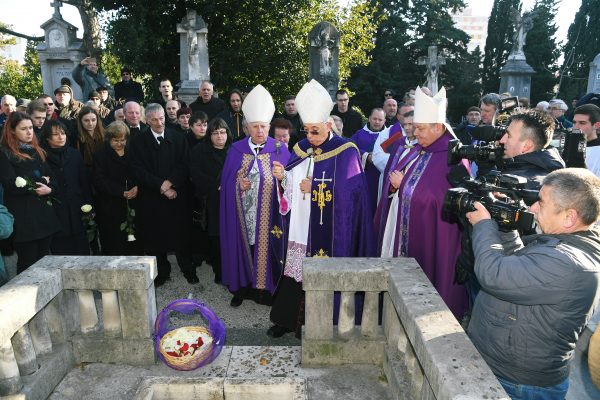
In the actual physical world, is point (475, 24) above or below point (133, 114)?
above

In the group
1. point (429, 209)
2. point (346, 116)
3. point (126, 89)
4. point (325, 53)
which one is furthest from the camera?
point (325, 53)

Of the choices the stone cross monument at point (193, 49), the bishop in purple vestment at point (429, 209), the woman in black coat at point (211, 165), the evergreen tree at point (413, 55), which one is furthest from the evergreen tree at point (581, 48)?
the bishop in purple vestment at point (429, 209)

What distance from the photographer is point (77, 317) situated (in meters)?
3.15

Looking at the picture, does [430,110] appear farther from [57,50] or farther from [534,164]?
[57,50]

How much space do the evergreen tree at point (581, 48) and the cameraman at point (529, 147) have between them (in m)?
29.8

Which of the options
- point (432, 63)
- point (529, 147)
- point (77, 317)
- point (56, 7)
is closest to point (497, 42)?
point (432, 63)

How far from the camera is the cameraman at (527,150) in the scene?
9.88ft

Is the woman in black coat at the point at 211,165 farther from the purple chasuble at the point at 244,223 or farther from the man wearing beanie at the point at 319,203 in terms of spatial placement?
the man wearing beanie at the point at 319,203

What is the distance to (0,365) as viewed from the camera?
7.81ft

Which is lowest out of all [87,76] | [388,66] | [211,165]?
[211,165]

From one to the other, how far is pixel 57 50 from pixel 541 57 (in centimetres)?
2947

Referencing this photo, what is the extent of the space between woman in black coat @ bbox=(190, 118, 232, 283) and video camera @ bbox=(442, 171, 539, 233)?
339 cm

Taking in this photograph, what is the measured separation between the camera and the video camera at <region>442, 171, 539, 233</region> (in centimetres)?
213

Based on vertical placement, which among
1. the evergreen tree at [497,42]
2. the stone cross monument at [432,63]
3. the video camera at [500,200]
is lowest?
the video camera at [500,200]
